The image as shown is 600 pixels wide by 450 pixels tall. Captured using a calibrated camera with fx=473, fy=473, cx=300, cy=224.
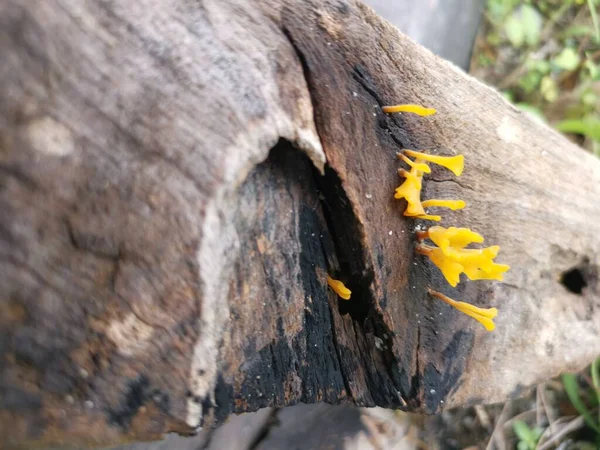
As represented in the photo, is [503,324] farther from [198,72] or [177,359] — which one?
[198,72]

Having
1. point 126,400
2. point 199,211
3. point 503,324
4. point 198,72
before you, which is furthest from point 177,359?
point 503,324

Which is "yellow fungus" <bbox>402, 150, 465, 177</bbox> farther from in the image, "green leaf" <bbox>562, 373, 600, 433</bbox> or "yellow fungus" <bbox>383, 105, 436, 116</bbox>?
"green leaf" <bbox>562, 373, 600, 433</bbox>

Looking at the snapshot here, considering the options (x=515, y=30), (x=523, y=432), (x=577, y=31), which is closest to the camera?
(x=523, y=432)

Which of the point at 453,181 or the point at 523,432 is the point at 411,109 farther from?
the point at 523,432

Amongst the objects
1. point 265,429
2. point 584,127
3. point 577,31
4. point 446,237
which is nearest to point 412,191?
point 446,237

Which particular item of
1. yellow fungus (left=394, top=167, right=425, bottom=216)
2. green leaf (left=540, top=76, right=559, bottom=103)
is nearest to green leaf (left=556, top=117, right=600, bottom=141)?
green leaf (left=540, top=76, right=559, bottom=103)

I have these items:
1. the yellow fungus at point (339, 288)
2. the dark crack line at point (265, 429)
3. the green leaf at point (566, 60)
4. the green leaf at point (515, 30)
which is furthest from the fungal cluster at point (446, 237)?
the green leaf at point (566, 60)
